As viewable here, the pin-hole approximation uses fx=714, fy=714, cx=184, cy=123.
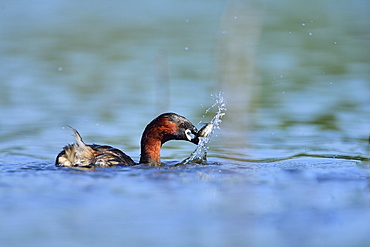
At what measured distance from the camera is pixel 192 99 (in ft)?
36.3

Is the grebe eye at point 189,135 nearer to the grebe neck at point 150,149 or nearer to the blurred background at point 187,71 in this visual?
the grebe neck at point 150,149

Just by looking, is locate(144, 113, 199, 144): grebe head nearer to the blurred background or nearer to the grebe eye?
the grebe eye

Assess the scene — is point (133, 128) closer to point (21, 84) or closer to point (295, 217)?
point (21, 84)

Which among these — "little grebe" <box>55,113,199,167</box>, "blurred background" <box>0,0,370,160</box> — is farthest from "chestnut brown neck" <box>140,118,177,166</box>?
"blurred background" <box>0,0,370,160</box>

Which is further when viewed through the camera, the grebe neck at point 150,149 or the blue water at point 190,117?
the grebe neck at point 150,149

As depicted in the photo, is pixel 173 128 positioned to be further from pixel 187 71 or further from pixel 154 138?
pixel 187 71

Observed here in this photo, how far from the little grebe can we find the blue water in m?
0.25

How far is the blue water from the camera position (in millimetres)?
5477

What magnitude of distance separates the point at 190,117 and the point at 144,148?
163cm

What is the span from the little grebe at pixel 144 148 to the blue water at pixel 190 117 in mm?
254

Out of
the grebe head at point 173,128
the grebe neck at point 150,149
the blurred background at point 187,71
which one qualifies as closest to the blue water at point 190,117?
the blurred background at point 187,71

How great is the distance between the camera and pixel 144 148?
884 cm

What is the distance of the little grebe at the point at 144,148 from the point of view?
8156 millimetres

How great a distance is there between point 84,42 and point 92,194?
25.7 feet
